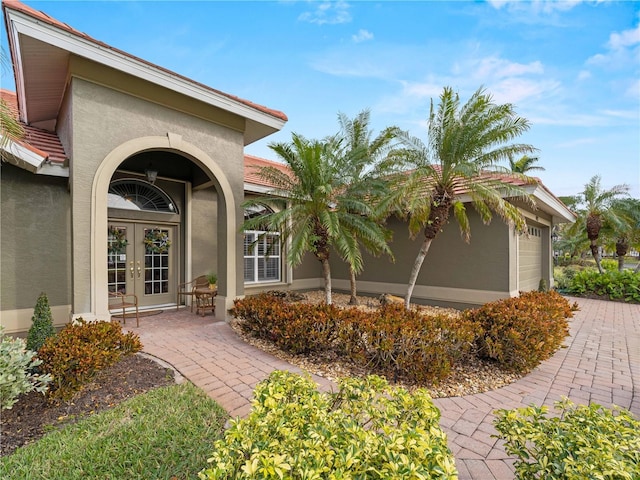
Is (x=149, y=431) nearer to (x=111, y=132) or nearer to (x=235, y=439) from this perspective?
(x=235, y=439)

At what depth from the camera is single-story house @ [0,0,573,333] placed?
5.95 metres

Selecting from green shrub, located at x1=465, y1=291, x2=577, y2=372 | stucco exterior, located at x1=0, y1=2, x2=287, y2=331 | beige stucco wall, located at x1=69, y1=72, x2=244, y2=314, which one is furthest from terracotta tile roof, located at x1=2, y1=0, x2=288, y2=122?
green shrub, located at x1=465, y1=291, x2=577, y2=372

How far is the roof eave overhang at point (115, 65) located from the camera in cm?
533

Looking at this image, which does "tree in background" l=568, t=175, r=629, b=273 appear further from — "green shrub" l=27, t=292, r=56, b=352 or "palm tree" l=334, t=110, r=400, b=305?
"green shrub" l=27, t=292, r=56, b=352

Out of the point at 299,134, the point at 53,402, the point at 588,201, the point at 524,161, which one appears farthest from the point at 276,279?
the point at 524,161

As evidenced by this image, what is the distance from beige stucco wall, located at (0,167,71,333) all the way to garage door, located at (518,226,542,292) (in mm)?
13242

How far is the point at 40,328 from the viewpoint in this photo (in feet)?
15.7

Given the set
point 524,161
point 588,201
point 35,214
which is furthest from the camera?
point 524,161

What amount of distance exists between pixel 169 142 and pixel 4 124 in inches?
114

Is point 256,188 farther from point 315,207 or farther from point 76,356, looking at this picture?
point 76,356

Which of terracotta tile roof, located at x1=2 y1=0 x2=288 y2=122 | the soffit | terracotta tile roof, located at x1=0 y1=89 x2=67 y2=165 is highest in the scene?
terracotta tile roof, located at x1=2 y1=0 x2=288 y2=122

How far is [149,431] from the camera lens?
338cm

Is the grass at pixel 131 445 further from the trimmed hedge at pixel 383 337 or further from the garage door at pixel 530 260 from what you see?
the garage door at pixel 530 260

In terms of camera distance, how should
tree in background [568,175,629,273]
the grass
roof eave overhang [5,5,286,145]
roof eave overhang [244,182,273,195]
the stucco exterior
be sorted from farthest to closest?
tree in background [568,175,629,273], roof eave overhang [244,182,273,195], the stucco exterior, roof eave overhang [5,5,286,145], the grass
